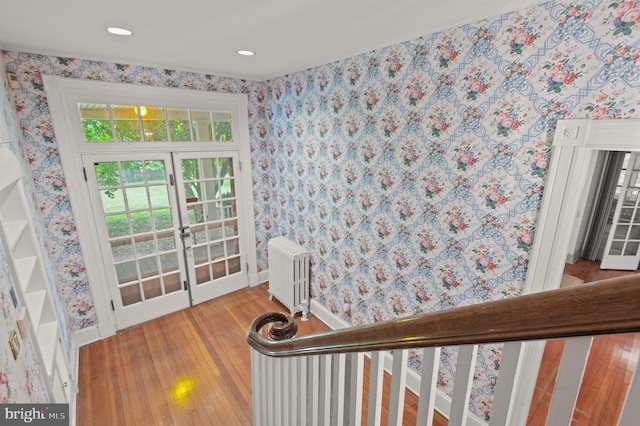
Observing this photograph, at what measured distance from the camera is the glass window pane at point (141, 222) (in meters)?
3.12

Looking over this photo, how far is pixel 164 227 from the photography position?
331 cm

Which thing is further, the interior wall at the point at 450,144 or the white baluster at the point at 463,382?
the interior wall at the point at 450,144

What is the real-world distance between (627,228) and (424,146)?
438 centimetres

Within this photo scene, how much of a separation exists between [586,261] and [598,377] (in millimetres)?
3193

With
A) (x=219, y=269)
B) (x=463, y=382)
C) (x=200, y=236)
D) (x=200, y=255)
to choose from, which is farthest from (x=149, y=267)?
(x=463, y=382)

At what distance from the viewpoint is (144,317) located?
3.38 meters

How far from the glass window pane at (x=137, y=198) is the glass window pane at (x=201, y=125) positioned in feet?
2.57

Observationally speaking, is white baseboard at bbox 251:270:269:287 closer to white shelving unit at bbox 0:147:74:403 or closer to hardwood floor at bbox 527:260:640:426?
white shelving unit at bbox 0:147:74:403

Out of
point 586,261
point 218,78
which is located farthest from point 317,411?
point 586,261

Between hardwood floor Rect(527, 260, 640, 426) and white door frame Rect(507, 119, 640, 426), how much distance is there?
636 mm

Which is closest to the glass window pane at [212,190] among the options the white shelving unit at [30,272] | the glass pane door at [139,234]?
the glass pane door at [139,234]

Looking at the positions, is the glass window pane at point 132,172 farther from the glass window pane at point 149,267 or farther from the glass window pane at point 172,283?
the glass window pane at point 172,283

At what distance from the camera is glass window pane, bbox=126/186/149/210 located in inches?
120

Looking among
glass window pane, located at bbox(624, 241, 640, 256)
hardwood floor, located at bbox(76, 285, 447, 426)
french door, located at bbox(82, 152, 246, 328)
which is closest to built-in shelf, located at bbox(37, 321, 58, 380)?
hardwood floor, located at bbox(76, 285, 447, 426)
